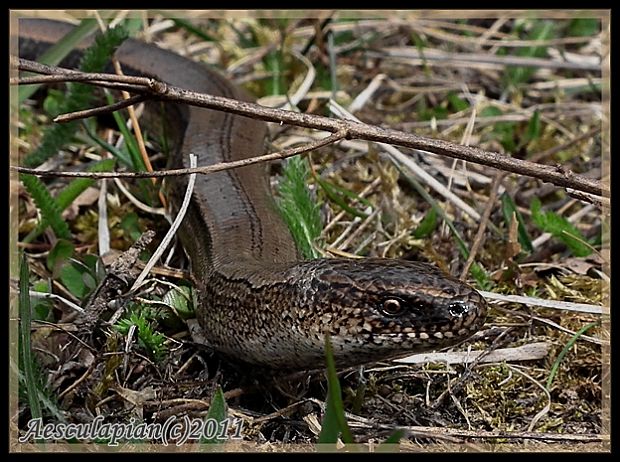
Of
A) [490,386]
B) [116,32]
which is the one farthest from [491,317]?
[116,32]

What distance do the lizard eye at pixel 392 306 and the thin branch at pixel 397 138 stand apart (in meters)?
0.37

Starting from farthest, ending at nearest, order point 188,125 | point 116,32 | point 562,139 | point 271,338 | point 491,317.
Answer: point 562,139, point 188,125, point 116,32, point 491,317, point 271,338

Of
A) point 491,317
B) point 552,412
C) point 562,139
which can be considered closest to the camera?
point 552,412

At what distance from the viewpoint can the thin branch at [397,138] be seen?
192cm

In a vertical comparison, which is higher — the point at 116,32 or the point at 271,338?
the point at 116,32

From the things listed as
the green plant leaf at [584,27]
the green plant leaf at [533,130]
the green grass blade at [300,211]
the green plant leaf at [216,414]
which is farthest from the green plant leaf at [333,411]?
the green plant leaf at [584,27]

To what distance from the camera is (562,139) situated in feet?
10.9

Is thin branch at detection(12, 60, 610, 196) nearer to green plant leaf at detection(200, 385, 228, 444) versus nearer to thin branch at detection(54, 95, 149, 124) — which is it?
thin branch at detection(54, 95, 149, 124)

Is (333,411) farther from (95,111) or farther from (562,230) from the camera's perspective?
(562,230)

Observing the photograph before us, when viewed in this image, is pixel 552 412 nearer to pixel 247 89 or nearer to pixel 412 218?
pixel 412 218

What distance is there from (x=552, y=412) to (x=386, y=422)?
Answer: 456 millimetres

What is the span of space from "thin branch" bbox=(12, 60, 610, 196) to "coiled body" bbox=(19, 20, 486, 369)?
0.28m

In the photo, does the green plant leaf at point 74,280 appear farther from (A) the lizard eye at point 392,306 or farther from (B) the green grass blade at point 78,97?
(A) the lizard eye at point 392,306

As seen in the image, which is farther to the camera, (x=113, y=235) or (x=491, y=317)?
(x=113, y=235)
